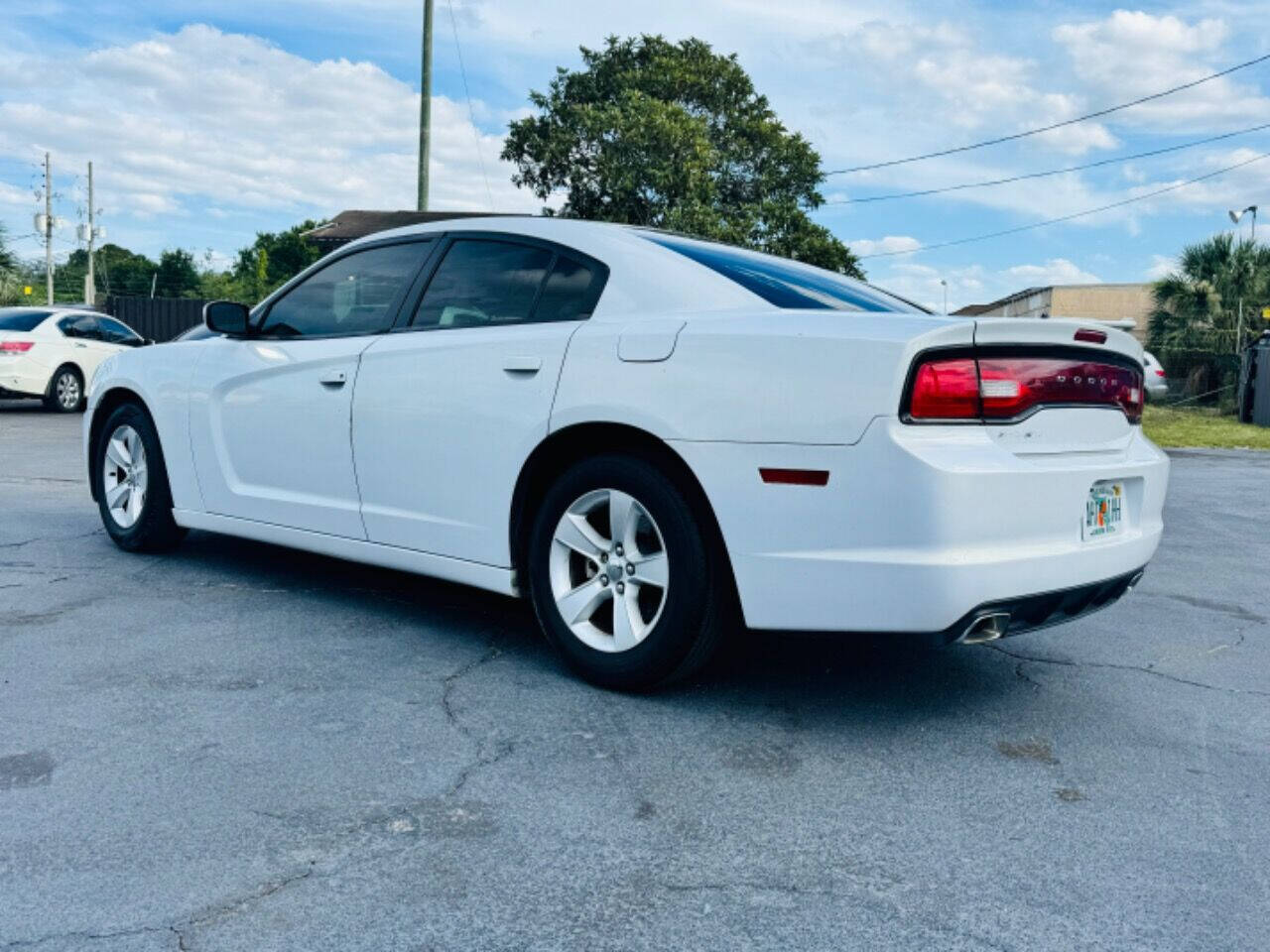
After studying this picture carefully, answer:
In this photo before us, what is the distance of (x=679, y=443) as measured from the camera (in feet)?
11.2

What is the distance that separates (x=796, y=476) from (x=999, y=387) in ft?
2.02

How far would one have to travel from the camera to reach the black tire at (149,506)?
5527 millimetres

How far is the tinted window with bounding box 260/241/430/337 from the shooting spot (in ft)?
15.0

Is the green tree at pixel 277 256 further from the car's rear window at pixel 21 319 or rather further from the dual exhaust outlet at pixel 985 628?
the dual exhaust outlet at pixel 985 628

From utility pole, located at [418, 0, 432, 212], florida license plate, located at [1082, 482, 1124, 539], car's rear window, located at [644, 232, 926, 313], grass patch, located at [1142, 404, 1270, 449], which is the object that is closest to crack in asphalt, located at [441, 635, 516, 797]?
car's rear window, located at [644, 232, 926, 313]

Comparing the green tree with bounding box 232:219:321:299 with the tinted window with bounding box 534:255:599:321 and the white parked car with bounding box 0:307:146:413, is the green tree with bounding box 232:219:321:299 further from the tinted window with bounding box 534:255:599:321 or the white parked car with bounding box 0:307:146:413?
the tinted window with bounding box 534:255:599:321

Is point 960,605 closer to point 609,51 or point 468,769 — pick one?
point 468,769

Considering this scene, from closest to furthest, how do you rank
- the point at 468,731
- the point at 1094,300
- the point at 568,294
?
the point at 468,731
the point at 568,294
the point at 1094,300

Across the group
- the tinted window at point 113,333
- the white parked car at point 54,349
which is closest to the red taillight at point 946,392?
the white parked car at point 54,349

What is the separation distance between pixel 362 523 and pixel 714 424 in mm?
1698

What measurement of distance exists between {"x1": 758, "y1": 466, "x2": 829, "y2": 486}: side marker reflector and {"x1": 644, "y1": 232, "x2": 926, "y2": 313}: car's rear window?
0.64 m

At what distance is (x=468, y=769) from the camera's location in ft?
9.88

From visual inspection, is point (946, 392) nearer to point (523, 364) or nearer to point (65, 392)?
point (523, 364)

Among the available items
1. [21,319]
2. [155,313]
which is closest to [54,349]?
[21,319]
